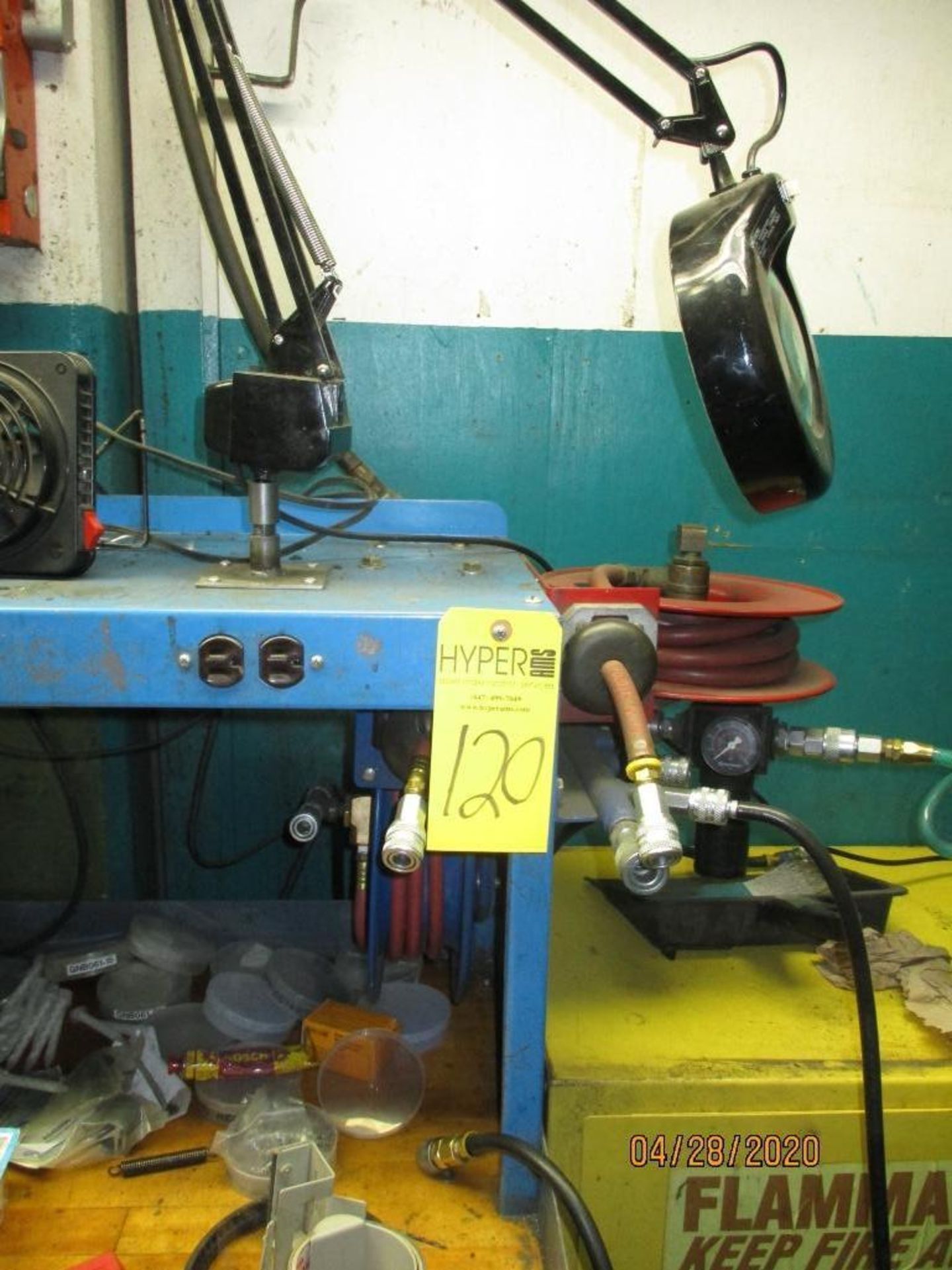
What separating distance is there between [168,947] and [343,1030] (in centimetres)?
28

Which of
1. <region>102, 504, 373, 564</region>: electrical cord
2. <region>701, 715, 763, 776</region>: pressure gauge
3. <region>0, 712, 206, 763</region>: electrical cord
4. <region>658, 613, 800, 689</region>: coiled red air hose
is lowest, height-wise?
<region>0, 712, 206, 763</region>: electrical cord

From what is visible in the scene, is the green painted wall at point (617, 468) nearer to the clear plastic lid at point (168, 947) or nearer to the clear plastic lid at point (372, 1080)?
the clear plastic lid at point (168, 947)

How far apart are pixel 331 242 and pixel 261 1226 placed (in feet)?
3.86

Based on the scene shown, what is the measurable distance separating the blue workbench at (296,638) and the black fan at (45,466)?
0.02 m

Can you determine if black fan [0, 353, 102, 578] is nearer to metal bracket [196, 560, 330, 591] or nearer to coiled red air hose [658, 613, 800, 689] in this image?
metal bracket [196, 560, 330, 591]

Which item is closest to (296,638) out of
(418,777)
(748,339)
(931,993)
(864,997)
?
(418,777)

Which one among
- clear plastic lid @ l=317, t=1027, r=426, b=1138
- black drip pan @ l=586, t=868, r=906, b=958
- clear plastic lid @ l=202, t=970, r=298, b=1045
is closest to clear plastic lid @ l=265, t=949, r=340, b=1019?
clear plastic lid @ l=202, t=970, r=298, b=1045

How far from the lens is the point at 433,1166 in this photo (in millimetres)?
671

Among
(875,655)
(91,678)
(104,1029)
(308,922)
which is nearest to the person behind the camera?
(91,678)

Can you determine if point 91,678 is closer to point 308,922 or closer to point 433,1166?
point 433,1166

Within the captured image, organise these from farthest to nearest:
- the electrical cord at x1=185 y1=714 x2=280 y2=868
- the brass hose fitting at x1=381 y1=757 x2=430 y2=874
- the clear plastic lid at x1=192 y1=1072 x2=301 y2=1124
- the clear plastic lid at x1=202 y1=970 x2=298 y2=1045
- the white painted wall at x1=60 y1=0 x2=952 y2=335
Answer: the electrical cord at x1=185 y1=714 x2=280 y2=868 < the white painted wall at x1=60 y1=0 x2=952 y2=335 < the clear plastic lid at x1=202 y1=970 x2=298 y2=1045 < the clear plastic lid at x1=192 y1=1072 x2=301 y2=1124 < the brass hose fitting at x1=381 y1=757 x2=430 y2=874

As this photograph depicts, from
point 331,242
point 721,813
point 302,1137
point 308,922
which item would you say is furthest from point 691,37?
point 302,1137

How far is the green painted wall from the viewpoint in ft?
4.10

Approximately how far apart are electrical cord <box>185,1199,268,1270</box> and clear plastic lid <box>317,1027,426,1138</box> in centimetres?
11
